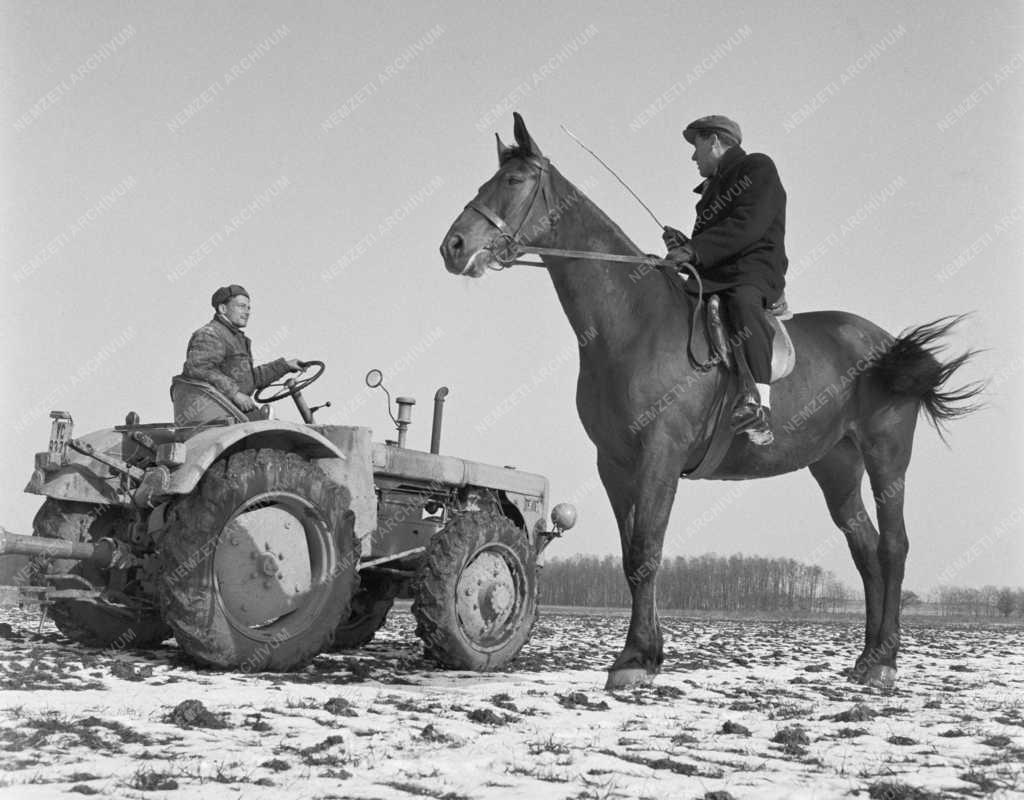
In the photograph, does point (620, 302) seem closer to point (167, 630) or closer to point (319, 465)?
point (319, 465)

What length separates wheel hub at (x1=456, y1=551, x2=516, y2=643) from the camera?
6.89 meters

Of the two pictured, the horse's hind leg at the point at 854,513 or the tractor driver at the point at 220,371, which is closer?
the tractor driver at the point at 220,371

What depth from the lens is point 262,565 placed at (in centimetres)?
613

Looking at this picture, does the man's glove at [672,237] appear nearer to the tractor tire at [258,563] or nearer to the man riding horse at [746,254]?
the man riding horse at [746,254]

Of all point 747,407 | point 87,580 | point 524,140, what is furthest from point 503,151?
point 87,580

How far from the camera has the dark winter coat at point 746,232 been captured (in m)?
6.19

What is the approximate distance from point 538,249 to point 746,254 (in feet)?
4.36

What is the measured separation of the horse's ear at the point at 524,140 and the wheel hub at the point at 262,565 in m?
2.57

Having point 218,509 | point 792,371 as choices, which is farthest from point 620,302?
point 218,509

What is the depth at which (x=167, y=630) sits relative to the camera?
757cm

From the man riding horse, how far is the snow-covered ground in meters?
1.78

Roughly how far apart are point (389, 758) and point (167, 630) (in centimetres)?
457

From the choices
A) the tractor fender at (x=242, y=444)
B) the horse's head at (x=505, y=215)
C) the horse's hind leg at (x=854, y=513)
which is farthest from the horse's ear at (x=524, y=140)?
the horse's hind leg at (x=854, y=513)

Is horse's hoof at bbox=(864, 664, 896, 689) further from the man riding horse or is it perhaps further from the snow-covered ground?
the man riding horse
